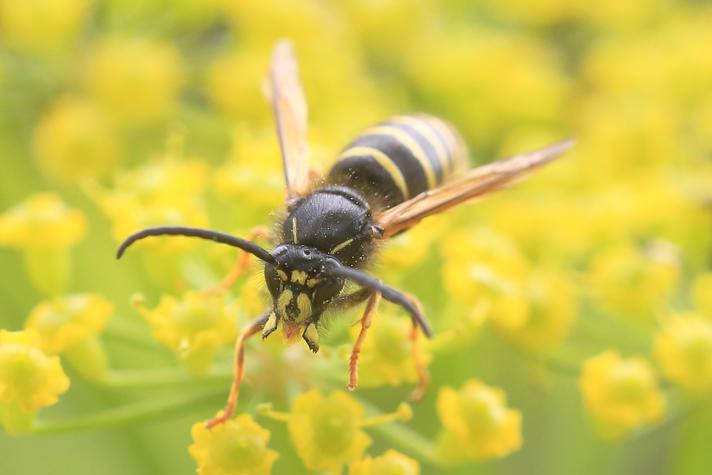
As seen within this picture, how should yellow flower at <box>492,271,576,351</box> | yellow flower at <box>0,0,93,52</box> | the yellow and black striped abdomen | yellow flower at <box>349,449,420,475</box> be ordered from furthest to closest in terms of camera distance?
1. yellow flower at <box>0,0,93,52</box>
2. yellow flower at <box>492,271,576,351</box>
3. the yellow and black striped abdomen
4. yellow flower at <box>349,449,420,475</box>

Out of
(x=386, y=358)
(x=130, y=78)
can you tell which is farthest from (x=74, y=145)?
(x=386, y=358)

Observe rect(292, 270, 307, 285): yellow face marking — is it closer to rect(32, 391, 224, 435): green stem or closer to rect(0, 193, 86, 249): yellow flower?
rect(32, 391, 224, 435): green stem

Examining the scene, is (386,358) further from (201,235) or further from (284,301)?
(201,235)

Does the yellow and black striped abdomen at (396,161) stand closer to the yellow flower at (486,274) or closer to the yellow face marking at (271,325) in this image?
the yellow flower at (486,274)

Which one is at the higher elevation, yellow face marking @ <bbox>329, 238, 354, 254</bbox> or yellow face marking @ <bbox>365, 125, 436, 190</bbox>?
yellow face marking @ <bbox>329, 238, 354, 254</bbox>

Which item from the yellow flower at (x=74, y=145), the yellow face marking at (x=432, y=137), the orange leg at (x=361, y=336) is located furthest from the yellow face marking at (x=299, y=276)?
the yellow flower at (x=74, y=145)

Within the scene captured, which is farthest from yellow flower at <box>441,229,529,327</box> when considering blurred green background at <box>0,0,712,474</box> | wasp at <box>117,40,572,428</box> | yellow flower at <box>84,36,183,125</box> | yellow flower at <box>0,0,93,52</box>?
yellow flower at <box>0,0,93,52</box>
